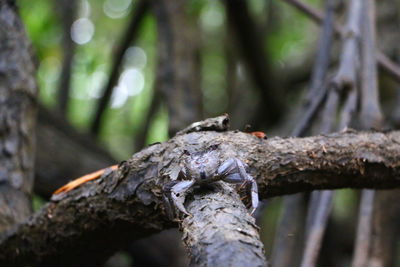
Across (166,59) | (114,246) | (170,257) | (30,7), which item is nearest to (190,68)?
(166,59)

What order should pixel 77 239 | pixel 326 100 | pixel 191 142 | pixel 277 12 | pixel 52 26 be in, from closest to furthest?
pixel 191 142 → pixel 77 239 → pixel 326 100 → pixel 52 26 → pixel 277 12

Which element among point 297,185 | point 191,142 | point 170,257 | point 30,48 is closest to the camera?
point 191,142

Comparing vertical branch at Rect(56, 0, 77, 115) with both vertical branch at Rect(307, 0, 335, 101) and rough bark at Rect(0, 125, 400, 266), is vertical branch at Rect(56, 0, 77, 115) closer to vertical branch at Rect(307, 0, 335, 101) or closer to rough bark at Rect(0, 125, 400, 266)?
vertical branch at Rect(307, 0, 335, 101)

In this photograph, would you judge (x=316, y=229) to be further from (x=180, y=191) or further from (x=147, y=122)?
(x=147, y=122)

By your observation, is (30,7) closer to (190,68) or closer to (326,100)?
(190,68)

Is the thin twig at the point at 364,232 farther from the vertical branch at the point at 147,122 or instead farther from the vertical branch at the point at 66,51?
the vertical branch at the point at 66,51

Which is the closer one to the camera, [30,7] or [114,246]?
[114,246]

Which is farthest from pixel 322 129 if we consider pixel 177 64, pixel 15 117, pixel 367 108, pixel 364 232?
pixel 177 64
